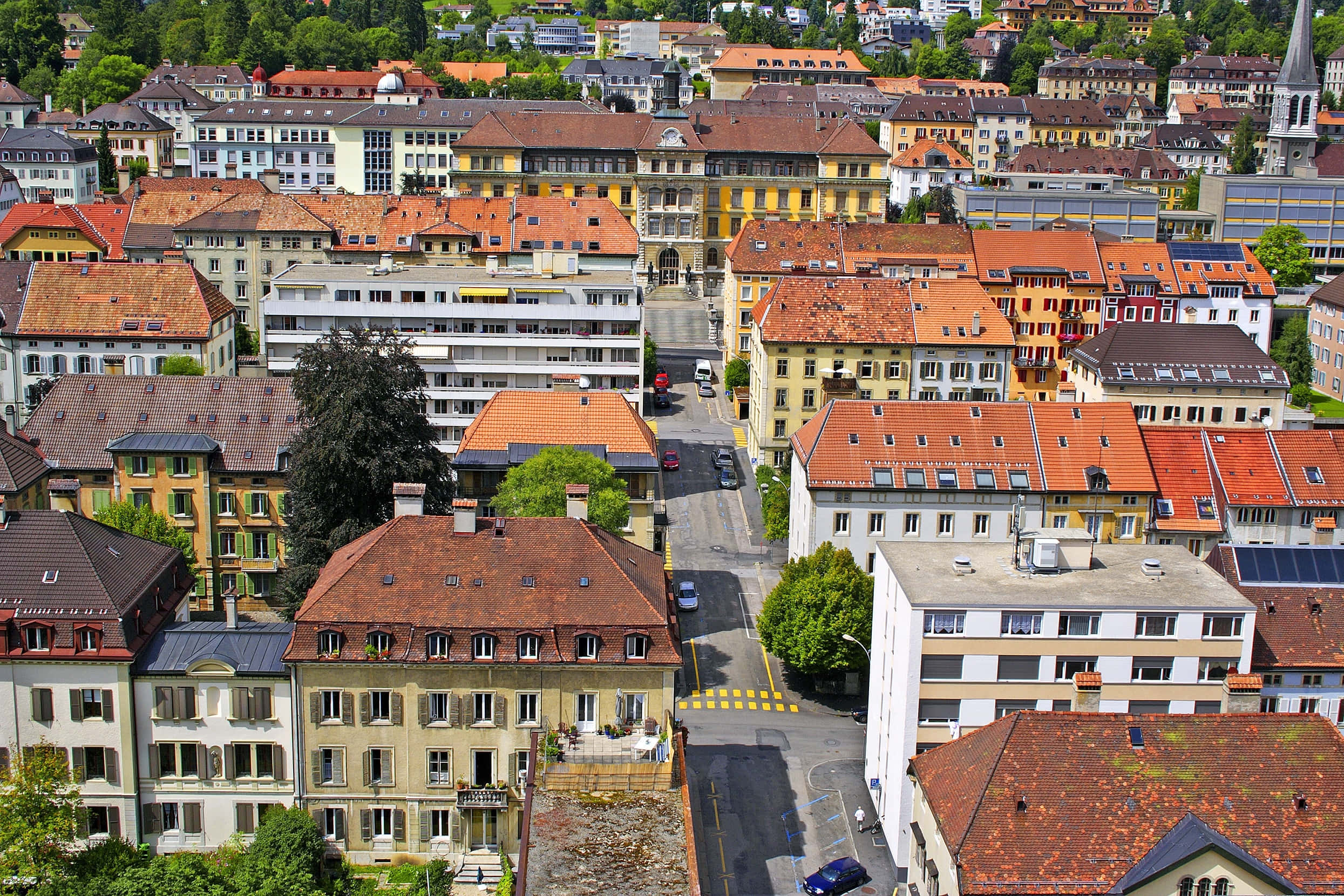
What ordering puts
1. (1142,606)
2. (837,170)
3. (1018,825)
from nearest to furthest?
(1018,825)
(1142,606)
(837,170)

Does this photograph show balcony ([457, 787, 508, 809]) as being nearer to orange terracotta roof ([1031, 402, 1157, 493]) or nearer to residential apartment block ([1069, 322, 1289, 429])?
orange terracotta roof ([1031, 402, 1157, 493])

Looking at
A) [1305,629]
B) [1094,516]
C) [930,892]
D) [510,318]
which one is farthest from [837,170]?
[930,892]

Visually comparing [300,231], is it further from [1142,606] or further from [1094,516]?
[1142,606]

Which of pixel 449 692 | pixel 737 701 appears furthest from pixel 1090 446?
pixel 449 692

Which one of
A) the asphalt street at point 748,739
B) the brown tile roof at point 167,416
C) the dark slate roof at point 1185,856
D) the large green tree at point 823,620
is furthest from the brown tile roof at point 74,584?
the dark slate roof at point 1185,856

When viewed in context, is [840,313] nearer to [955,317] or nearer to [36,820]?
[955,317]

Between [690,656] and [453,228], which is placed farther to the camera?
[453,228]
